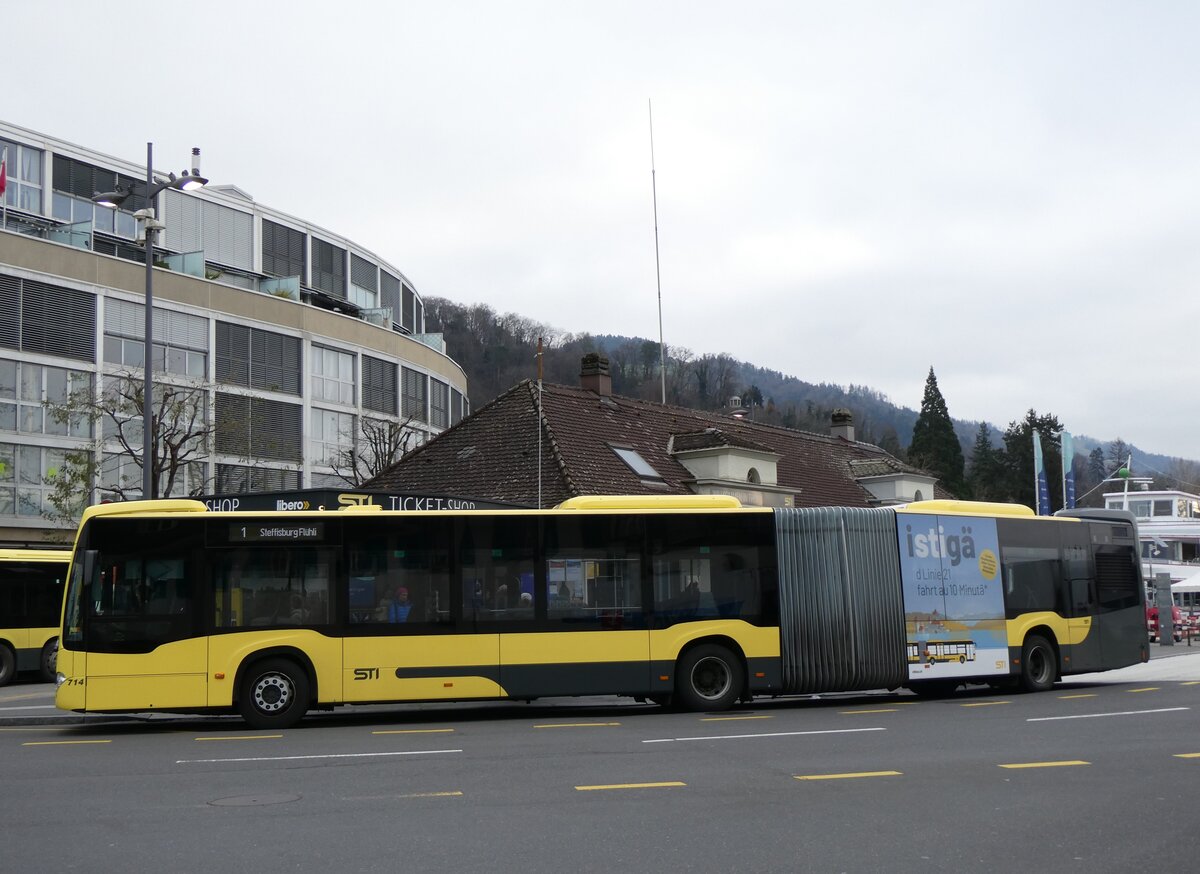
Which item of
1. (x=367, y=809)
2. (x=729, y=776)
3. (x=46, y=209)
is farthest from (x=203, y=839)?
(x=46, y=209)

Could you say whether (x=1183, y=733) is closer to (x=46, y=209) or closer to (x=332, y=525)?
(x=332, y=525)

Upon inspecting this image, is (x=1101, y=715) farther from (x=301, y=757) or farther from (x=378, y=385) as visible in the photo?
(x=378, y=385)

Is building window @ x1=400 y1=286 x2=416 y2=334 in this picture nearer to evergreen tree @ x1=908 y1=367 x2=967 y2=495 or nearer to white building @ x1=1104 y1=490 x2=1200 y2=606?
white building @ x1=1104 y1=490 x2=1200 y2=606

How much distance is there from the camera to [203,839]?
8.86 m

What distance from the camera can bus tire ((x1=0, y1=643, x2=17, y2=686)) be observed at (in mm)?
28516

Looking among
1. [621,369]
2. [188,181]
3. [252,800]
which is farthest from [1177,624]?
[621,369]

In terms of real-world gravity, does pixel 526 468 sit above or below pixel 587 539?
above

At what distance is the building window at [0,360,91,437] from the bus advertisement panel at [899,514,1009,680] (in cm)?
3528

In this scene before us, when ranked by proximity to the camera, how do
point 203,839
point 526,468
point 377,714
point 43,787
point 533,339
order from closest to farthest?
point 203,839 → point 43,787 → point 377,714 → point 526,468 → point 533,339

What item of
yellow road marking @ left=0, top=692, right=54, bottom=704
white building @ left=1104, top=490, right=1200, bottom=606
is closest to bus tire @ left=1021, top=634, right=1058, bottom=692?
yellow road marking @ left=0, top=692, right=54, bottom=704

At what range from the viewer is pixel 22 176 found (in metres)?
53.5

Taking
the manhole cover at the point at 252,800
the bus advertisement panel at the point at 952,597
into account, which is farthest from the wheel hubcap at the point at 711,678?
the manhole cover at the point at 252,800

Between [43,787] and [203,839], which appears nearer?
[203,839]

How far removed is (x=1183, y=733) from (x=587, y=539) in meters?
8.12
